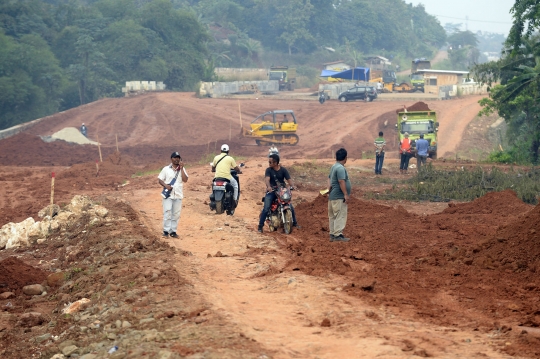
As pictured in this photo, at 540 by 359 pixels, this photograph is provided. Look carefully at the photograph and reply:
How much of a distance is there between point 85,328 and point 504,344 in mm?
5006

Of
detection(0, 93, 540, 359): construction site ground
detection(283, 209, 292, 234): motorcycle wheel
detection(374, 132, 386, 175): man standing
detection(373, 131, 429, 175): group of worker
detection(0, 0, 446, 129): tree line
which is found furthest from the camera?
detection(0, 0, 446, 129): tree line

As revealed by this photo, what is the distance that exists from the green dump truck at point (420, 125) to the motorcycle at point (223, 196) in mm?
17198

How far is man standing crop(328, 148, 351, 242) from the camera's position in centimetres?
1298

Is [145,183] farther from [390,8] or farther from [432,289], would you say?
[390,8]

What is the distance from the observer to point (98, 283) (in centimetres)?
1123

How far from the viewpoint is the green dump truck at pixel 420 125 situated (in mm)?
32781

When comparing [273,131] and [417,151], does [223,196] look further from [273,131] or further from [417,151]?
[273,131]

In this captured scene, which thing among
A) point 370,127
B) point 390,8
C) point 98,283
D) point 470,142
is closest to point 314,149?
point 370,127

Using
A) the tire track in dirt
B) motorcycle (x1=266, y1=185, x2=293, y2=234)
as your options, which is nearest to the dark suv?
the tire track in dirt

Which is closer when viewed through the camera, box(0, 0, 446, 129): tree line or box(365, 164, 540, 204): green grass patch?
box(365, 164, 540, 204): green grass patch

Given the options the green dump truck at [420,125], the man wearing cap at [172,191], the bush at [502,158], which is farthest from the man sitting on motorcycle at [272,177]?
the bush at [502,158]

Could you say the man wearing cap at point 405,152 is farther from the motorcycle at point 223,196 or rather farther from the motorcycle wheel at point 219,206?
the motorcycle wheel at point 219,206

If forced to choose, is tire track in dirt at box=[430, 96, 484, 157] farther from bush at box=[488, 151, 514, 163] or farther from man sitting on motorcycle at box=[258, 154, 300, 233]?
man sitting on motorcycle at box=[258, 154, 300, 233]

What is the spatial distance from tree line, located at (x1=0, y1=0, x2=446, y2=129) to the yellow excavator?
18.8 meters
